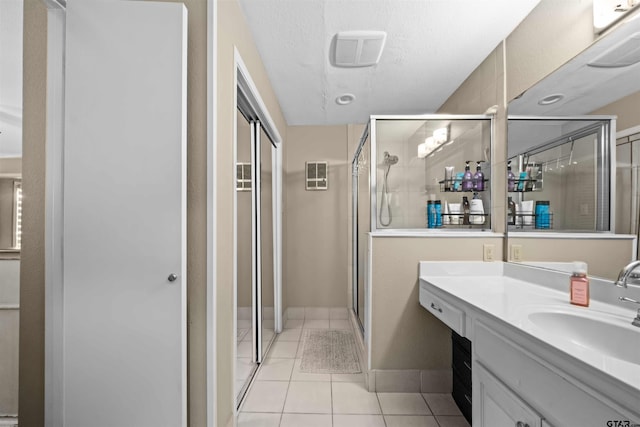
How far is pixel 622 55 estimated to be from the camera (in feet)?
4.00

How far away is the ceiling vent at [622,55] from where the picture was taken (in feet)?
3.82

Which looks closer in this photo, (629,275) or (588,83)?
(629,275)

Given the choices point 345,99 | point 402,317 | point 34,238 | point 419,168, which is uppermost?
point 345,99

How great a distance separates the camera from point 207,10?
4.17ft

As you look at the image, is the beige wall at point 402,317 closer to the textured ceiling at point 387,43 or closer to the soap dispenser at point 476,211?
the soap dispenser at point 476,211

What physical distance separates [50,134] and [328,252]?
2.78m

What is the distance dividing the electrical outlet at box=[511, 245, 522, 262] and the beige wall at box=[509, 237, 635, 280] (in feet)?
0.14

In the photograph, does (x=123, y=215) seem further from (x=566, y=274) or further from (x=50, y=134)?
(x=566, y=274)

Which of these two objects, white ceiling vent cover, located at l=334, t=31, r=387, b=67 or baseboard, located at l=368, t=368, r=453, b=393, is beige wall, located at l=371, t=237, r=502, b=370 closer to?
baseboard, located at l=368, t=368, r=453, b=393

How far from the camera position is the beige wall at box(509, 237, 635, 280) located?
1191 mm

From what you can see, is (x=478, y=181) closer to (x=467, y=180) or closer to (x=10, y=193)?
(x=467, y=180)

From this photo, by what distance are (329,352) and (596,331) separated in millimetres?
1995

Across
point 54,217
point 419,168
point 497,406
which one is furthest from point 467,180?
point 54,217

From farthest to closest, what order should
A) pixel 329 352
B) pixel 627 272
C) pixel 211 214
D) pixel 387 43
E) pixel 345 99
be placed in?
pixel 345 99 < pixel 329 352 < pixel 387 43 < pixel 211 214 < pixel 627 272
